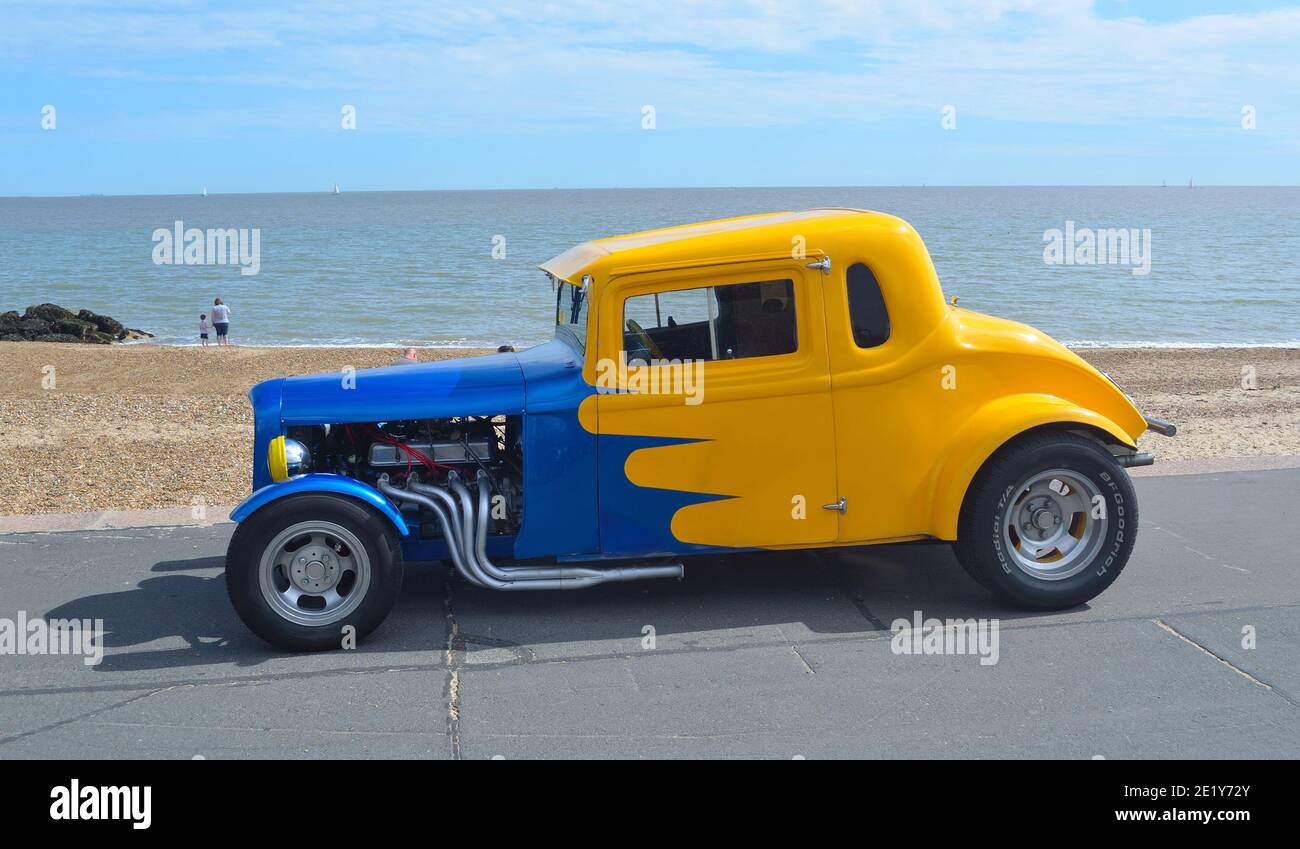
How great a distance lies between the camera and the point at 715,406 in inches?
219

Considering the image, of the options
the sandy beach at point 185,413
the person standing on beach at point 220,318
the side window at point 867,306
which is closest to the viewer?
the side window at point 867,306

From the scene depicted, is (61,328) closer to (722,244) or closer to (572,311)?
(572,311)

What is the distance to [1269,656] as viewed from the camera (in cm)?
518

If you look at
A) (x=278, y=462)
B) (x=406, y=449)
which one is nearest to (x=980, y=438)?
(x=406, y=449)

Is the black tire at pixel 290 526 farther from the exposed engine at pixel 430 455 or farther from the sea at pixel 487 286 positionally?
the sea at pixel 487 286

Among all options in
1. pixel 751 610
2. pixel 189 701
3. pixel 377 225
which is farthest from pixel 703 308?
pixel 377 225

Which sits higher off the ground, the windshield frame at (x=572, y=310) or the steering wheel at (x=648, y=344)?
the windshield frame at (x=572, y=310)

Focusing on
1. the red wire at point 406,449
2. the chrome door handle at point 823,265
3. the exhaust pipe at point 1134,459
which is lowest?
the exhaust pipe at point 1134,459

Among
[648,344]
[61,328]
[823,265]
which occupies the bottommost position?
[648,344]

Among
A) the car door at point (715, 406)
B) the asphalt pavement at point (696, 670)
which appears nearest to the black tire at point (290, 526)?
the asphalt pavement at point (696, 670)

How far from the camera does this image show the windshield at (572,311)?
5.89 m

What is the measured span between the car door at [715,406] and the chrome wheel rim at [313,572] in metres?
1.24

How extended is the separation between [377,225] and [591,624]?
98475mm

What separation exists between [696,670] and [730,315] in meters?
1.74
